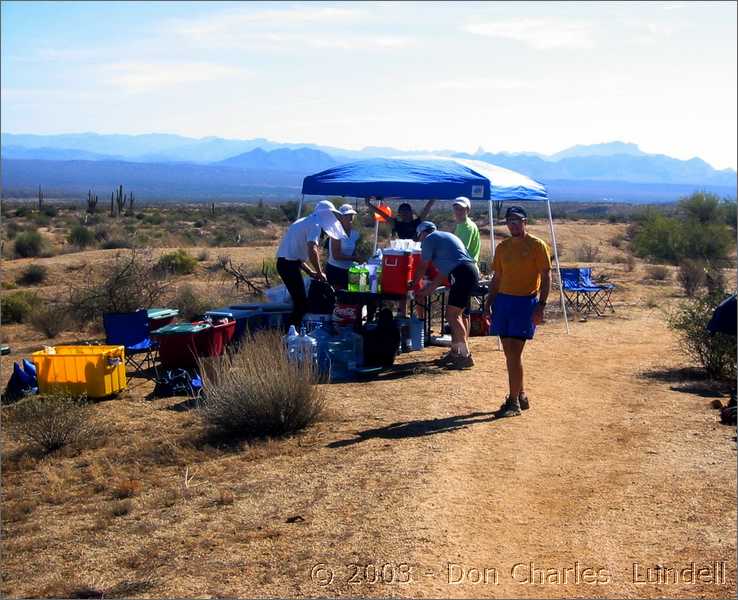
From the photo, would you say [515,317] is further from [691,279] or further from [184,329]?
[691,279]

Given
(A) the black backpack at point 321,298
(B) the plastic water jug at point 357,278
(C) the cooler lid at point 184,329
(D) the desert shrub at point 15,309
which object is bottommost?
(D) the desert shrub at point 15,309

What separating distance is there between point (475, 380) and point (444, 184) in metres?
2.89

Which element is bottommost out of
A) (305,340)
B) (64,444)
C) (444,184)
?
(64,444)

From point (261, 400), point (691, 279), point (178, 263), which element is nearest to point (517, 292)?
point (261, 400)

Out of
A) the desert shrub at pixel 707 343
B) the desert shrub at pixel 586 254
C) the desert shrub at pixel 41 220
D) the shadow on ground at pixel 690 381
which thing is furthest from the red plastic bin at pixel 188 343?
the desert shrub at pixel 41 220

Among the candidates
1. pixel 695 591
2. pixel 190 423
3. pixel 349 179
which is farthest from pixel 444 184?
pixel 695 591

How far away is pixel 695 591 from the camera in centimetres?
489

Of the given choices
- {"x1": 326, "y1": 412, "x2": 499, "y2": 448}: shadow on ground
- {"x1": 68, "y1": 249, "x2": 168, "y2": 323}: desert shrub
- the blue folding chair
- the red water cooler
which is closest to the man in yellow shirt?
{"x1": 326, "y1": 412, "x2": 499, "y2": 448}: shadow on ground

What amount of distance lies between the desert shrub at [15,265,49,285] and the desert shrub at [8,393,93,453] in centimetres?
1346

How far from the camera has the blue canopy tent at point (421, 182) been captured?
457 inches

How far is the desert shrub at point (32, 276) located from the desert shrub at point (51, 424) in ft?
44.2

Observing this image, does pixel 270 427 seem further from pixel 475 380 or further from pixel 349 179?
pixel 349 179

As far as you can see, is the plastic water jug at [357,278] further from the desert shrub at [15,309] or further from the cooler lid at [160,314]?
the desert shrub at [15,309]

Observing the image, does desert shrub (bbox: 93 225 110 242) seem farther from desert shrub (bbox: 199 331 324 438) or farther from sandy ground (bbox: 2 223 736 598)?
desert shrub (bbox: 199 331 324 438)
